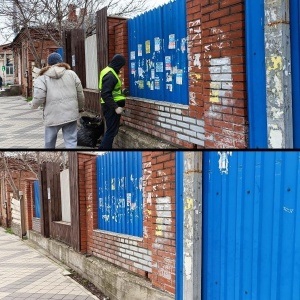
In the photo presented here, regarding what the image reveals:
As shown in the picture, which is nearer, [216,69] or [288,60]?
[288,60]

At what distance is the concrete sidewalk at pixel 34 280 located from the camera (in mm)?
7250

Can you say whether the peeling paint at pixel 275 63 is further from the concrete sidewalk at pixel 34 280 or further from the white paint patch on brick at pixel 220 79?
the concrete sidewalk at pixel 34 280

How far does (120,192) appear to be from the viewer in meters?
6.30

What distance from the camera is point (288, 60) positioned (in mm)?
3420

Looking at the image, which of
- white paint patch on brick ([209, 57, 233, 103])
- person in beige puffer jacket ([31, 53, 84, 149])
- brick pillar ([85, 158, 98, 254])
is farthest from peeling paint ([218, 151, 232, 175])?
brick pillar ([85, 158, 98, 254])

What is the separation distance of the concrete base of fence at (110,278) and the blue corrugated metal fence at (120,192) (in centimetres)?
54

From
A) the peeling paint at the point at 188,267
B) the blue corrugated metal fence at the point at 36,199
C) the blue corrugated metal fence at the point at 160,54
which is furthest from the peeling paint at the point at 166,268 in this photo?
the blue corrugated metal fence at the point at 36,199

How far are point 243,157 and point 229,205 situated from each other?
0.43 meters

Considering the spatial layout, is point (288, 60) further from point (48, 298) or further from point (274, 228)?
point (48, 298)

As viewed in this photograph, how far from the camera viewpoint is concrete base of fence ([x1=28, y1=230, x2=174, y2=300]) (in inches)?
203

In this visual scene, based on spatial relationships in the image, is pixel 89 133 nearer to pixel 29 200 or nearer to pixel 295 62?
pixel 295 62

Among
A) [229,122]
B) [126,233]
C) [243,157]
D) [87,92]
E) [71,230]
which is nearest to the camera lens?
[243,157]

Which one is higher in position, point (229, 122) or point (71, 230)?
point (229, 122)

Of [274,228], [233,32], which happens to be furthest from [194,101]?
[274,228]
